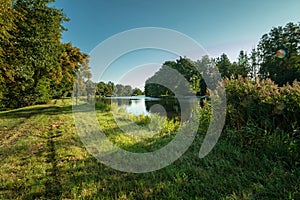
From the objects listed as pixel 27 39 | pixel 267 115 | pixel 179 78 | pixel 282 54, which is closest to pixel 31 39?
pixel 27 39

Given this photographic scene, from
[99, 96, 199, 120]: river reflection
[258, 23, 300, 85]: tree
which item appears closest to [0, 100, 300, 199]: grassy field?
[99, 96, 199, 120]: river reflection

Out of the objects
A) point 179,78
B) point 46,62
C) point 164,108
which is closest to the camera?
point 46,62

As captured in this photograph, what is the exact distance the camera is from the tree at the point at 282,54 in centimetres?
2996

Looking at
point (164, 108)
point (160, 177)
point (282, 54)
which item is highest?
point (282, 54)

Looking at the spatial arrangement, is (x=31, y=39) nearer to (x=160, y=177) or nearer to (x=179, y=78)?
(x=160, y=177)

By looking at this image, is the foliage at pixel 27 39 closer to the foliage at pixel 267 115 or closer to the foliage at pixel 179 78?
the foliage at pixel 179 78

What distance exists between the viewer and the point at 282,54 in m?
34.4

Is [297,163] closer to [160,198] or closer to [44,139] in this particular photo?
[160,198]

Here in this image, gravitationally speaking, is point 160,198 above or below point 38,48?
below

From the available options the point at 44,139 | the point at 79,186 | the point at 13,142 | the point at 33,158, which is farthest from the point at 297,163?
the point at 13,142

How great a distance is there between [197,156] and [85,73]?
19975 mm

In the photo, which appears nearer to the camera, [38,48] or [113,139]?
[113,139]

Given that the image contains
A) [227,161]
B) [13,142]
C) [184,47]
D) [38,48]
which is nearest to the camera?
[227,161]

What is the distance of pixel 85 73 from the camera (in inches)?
803
